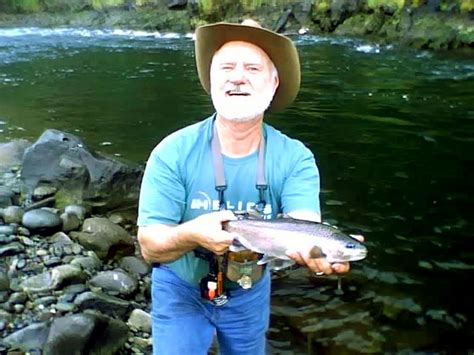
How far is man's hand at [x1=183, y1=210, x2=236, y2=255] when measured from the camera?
298 cm

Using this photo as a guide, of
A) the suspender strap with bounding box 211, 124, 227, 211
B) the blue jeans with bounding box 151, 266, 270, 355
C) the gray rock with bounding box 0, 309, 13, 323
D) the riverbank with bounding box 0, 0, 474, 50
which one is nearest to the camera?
the suspender strap with bounding box 211, 124, 227, 211

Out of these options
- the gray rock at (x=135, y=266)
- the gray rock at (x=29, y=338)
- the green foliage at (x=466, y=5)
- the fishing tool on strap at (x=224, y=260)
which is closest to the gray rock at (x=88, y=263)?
the gray rock at (x=135, y=266)

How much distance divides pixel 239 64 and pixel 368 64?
1997 cm

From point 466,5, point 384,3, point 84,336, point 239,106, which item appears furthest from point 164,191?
point 384,3

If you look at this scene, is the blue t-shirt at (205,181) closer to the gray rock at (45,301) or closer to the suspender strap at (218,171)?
the suspender strap at (218,171)

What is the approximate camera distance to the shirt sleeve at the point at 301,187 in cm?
Result: 331

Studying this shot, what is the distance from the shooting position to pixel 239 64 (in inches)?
130

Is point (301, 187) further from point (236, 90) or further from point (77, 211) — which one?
point (77, 211)

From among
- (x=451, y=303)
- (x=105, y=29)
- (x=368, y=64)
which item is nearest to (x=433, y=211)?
(x=451, y=303)

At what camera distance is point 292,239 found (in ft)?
9.75

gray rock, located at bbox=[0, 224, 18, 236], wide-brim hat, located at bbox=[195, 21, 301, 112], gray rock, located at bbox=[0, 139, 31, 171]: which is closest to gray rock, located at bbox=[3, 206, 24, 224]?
gray rock, located at bbox=[0, 224, 18, 236]

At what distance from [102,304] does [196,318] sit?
2941mm

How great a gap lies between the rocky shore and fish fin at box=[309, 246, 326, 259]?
2.83m

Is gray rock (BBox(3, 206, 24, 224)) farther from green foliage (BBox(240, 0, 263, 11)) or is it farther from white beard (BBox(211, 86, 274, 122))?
green foliage (BBox(240, 0, 263, 11))
